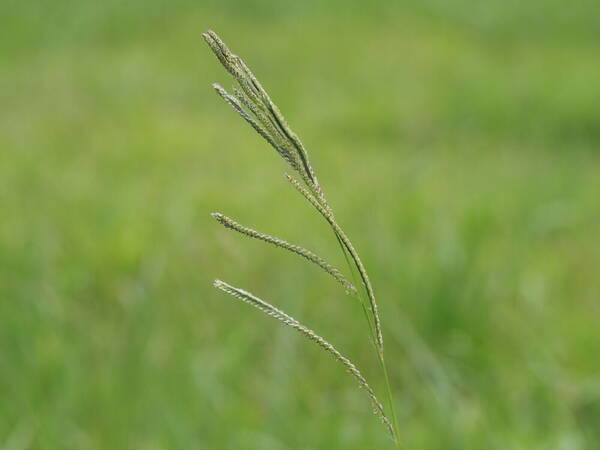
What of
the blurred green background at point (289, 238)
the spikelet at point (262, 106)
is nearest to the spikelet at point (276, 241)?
the spikelet at point (262, 106)

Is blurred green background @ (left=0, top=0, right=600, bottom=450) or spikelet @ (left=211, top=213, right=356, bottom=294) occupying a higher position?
blurred green background @ (left=0, top=0, right=600, bottom=450)

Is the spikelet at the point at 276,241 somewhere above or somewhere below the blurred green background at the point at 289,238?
below

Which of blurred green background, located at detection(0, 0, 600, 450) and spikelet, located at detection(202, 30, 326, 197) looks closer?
spikelet, located at detection(202, 30, 326, 197)

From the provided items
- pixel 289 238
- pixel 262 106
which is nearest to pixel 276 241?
pixel 262 106

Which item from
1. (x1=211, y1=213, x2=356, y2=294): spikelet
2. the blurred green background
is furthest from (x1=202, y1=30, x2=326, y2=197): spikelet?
the blurred green background

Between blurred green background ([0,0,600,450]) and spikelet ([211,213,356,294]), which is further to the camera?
blurred green background ([0,0,600,450])

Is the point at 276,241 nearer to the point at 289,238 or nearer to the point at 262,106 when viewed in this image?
the point at 262,106

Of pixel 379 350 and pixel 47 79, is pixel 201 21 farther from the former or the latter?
pixel 379 350

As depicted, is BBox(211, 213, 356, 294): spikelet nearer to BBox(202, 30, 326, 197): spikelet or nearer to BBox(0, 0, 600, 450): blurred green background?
BBox(202, 30, 326, 197): spikelet

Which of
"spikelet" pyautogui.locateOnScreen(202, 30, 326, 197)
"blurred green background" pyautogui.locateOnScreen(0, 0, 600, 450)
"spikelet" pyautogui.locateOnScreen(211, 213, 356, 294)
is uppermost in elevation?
"blurred green background" pyautogui.locateOnScreen(0, 0, 600, 450)

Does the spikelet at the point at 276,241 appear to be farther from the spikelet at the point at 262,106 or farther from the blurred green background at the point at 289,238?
the blurred green background at the point at 289,238
